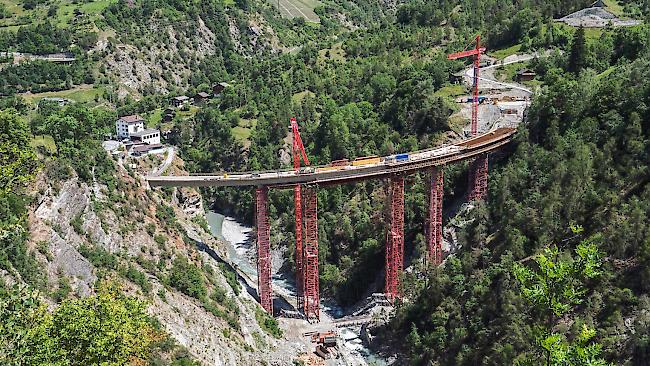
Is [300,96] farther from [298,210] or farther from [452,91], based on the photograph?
[298,210]

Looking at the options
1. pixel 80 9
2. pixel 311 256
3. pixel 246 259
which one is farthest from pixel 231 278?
pixel 80 9

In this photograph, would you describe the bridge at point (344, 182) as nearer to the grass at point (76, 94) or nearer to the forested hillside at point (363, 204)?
the forested hillside at point (363, 204)

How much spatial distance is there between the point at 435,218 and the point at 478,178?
876 centimetres

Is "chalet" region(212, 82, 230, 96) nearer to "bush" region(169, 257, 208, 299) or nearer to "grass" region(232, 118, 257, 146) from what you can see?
"grass" region(232, 118, 257, 146)

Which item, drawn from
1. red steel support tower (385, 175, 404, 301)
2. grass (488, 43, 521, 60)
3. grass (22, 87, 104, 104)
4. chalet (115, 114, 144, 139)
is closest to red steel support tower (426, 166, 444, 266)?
red steel support tower (385, 175, 404, 301)

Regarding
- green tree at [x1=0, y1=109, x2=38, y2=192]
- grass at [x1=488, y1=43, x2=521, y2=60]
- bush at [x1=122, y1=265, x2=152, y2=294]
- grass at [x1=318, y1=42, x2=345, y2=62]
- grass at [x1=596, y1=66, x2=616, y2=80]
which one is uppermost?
green tree at [x1=0, y1=109, x2=38, y2=192]

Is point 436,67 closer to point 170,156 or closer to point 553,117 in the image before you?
point 553,117

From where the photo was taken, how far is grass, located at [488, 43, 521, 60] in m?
122

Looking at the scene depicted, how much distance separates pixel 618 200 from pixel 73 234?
5091cm

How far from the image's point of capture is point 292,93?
13762 centimetres

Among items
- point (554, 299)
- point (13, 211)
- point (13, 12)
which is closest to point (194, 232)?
point (13, 211)

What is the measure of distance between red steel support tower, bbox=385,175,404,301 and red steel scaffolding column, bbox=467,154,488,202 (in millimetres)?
11916

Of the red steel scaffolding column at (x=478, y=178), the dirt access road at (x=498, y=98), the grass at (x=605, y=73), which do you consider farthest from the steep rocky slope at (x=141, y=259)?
the grass at (x=605, y=73)

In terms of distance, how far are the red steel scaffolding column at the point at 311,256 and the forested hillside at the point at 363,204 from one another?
23.1 feet
